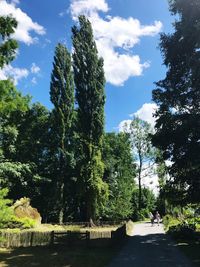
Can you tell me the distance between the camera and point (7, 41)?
12062 millimetres

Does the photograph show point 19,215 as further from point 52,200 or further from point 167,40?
point 167,40

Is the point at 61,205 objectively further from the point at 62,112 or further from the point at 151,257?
the point at 151,257

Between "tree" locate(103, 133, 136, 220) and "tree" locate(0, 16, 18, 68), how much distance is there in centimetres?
3936

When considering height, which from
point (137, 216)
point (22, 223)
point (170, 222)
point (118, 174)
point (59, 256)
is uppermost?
point (118, 174)

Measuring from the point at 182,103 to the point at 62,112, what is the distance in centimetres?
2742

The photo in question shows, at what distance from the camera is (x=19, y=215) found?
3222 centimetres

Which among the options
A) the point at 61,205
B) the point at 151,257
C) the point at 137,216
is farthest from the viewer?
the point at 137,216

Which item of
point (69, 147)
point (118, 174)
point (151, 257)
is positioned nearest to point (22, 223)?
point (151, 257)

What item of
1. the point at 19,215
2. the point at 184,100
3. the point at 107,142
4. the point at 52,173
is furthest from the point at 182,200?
the point at 107,142

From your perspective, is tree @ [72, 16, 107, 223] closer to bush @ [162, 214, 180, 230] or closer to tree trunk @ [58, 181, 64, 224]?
tree trunk @ [58, 181, 64, 224]

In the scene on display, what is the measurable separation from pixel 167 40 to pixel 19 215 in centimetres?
1985

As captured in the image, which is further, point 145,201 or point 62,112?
point 145,201

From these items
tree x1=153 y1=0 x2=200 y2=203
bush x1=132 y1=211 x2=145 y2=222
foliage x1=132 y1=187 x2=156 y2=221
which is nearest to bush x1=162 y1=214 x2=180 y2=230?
tree x1=153 y1=0 x2=200 y2=203

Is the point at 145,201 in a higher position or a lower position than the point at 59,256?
higher
